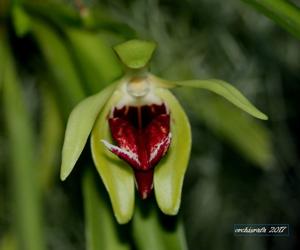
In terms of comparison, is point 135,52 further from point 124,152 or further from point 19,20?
point 19,20

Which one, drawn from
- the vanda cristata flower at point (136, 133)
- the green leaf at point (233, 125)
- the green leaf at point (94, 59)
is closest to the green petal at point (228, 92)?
the vanda cristata flower at point (136, 133)

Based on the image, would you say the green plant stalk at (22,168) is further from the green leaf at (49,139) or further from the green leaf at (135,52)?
the green leaf at (135,52)

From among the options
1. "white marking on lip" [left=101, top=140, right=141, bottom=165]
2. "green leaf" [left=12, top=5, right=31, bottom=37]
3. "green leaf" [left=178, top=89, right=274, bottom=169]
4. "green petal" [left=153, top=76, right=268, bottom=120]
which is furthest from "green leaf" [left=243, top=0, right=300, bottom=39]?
"green leaf" [left=178, top=89, right=274, bottom=169]

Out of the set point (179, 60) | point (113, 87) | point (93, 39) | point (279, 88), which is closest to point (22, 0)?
point (93, 39)

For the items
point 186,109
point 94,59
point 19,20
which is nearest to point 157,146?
point 94,59

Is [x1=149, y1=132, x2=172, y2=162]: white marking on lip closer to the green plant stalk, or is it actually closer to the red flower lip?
the red flower lip

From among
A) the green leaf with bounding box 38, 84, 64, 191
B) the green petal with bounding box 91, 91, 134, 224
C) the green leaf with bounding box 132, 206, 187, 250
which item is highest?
the green leaf with bounding box 38, 84, 64, 191
